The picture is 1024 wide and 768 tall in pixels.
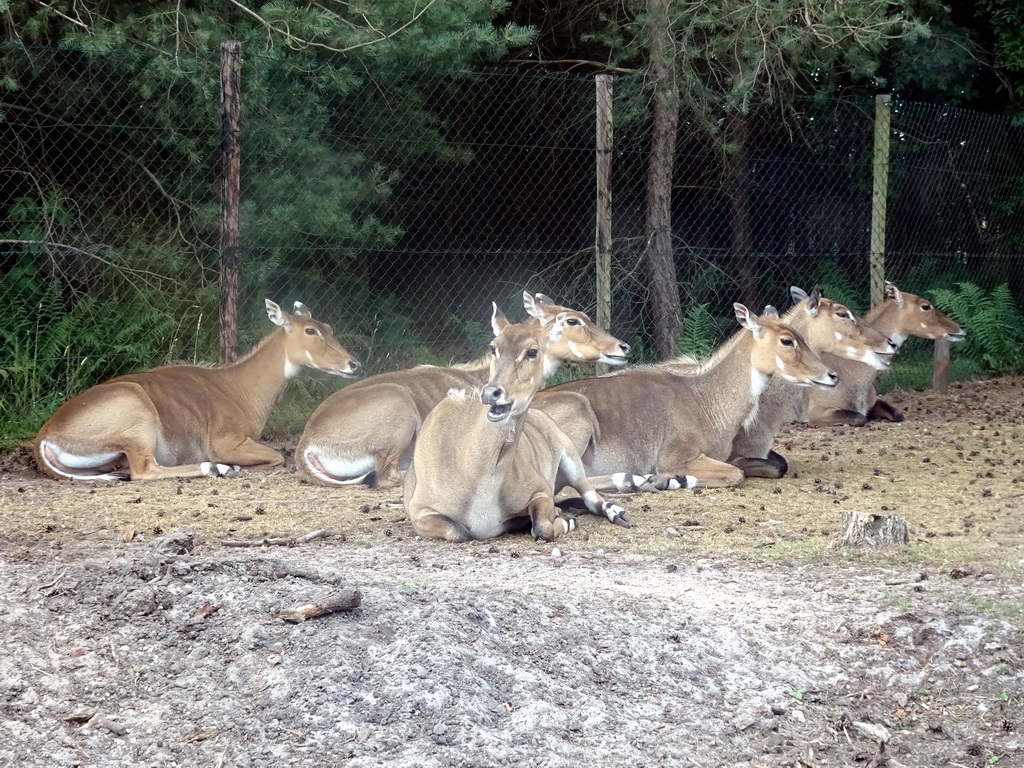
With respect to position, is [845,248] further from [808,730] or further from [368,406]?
[808,730]

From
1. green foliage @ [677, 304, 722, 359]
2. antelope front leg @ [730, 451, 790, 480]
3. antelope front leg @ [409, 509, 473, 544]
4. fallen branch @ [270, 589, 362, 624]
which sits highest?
green foliage @ [677, 304, 722, 359]

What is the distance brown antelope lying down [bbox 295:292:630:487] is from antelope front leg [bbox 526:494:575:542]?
1576mm

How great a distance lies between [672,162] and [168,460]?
17.7 ft

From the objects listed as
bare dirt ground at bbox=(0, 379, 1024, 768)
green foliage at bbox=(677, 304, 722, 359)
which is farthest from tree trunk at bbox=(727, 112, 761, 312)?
bare dirt ground at bbox=(0, 379, 1024, 768)

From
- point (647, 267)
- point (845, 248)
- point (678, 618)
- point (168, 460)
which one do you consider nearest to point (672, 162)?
point (647, 267)

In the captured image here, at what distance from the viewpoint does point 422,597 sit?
4684 millimetres

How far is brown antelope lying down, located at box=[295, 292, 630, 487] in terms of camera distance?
8.22 metres

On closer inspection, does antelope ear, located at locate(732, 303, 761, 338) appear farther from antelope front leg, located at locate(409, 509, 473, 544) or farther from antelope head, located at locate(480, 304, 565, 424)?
antelope front leg, located at locate(409, 509, 473, 544)

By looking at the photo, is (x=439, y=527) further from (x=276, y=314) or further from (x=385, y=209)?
(x=385, y=209)

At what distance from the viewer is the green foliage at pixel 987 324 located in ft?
45.4

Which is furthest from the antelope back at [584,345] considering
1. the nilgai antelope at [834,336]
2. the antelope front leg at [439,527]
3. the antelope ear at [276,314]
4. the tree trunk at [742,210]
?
the tree trunk at [742,210]

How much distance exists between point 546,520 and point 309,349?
361cm

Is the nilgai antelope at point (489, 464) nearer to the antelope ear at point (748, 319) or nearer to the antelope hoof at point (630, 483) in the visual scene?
the antelope hoof at point (630, 483)

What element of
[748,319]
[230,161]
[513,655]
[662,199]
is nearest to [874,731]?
[513,655]
